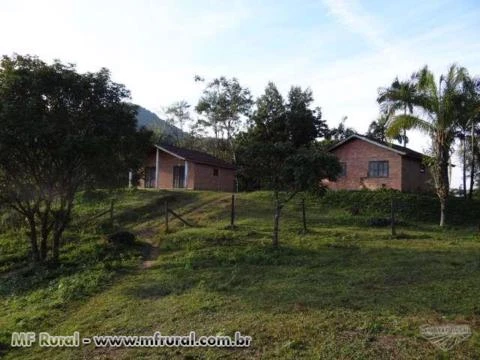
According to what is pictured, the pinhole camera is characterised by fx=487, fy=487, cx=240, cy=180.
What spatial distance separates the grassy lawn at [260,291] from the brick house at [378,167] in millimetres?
11867

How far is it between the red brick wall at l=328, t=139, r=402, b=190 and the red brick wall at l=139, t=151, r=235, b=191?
29.1 feet

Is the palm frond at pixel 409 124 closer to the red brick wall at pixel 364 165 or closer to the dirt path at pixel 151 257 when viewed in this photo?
the red brick wall at pixel 364 165

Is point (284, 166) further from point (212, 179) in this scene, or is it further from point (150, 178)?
point (150, 178)

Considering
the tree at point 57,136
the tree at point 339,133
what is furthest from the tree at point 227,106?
the tree at point 57,136

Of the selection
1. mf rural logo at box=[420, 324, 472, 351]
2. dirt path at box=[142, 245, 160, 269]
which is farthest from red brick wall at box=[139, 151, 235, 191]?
mf rural logo at box=[420, 324, 472, 351]

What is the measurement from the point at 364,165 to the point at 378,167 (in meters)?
0.99

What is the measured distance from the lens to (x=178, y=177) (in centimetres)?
3697

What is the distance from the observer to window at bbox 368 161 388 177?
109ft

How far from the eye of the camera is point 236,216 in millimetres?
24703

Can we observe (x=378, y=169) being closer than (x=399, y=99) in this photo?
No

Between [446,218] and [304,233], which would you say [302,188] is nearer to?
[304,233]

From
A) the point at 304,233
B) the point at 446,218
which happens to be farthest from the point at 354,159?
the point at 304,233

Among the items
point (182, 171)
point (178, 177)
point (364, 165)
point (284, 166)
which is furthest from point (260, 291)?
point (178, 177)

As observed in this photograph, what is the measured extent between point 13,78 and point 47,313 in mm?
8081
